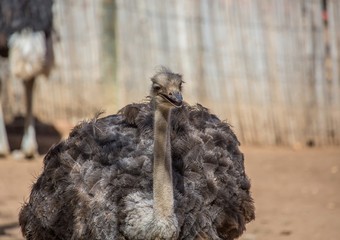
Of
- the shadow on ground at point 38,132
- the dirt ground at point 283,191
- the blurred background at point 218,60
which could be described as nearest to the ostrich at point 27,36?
the dirt ground at point 283,191

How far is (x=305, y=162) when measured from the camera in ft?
35.1

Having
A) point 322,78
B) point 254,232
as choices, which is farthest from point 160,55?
point 254,232

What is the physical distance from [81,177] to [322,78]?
275 inches

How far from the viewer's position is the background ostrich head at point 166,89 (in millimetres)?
4707

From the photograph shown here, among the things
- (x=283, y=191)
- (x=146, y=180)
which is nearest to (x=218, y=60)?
(x=283, y=191)

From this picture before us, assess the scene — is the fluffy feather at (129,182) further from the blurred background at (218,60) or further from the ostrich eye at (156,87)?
the blurred background at (218,60)

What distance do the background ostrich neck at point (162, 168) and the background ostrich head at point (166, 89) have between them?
0.06 meters

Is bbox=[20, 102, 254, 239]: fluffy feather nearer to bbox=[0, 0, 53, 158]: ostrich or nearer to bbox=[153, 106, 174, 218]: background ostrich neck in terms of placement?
bbox=[153, 106, 174, 218]: background ostrich neck

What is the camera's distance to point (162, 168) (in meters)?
4.87

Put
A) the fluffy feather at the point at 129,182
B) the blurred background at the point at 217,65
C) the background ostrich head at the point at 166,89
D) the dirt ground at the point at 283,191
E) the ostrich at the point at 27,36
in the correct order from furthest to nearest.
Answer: the blurred background at the point at 217,65 < the ostrich at the point at 27,36 < the dirt ground at the point at 283,191 < the fluffy feather at the point at 129,182 < the background ostrich head at the point at 166,89

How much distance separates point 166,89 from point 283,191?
15.9ft

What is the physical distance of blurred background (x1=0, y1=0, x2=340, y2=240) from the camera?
11352 mm

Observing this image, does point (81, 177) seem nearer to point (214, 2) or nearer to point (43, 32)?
point (43, 32)

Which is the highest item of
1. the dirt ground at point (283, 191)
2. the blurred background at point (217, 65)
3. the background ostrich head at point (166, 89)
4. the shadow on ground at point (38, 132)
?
the background ostrich head at point (166, 89)
